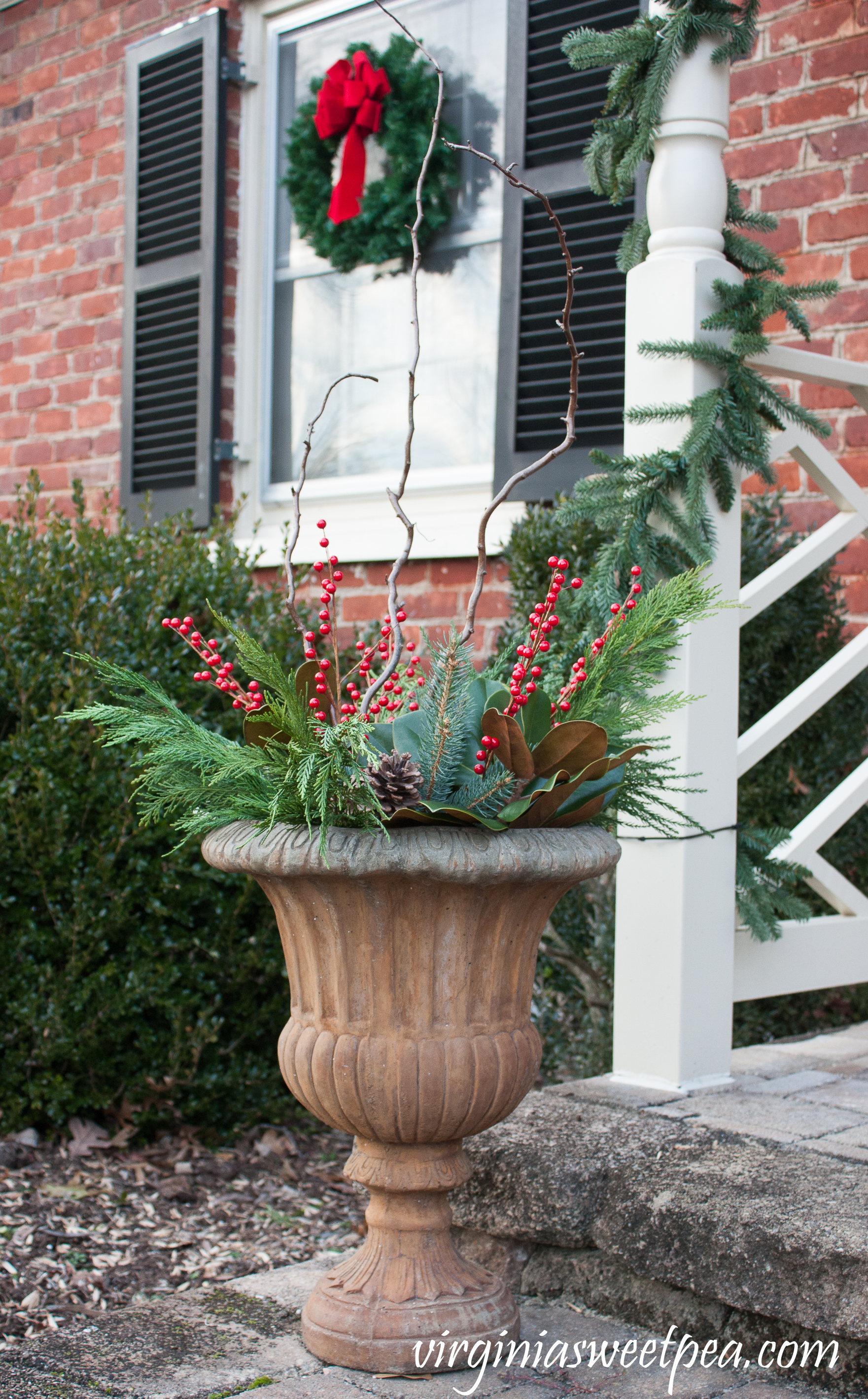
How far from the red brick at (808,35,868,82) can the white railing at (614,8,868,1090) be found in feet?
4.22

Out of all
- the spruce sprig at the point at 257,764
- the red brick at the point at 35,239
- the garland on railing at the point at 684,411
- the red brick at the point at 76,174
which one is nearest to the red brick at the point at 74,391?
the red brick at the point at 35,239

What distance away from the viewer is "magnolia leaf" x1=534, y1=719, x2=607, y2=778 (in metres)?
1.59

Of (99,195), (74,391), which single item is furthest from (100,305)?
(99,195)

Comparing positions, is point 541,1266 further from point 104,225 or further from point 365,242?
point 104,225

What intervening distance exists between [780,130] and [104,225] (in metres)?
2.91

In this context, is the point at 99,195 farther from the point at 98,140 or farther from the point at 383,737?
the point at 383,737

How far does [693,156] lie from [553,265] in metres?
1.47

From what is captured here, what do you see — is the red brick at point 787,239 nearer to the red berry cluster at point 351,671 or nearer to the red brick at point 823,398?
the red brick at point 823,398

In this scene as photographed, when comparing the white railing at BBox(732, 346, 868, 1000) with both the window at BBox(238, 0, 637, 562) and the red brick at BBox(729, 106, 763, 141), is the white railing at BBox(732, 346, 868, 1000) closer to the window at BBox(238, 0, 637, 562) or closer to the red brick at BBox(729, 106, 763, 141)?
the window at BBox(238, 0, 637, 562)

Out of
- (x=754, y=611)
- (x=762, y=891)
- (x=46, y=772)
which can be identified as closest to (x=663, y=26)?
(x=754, y=611)

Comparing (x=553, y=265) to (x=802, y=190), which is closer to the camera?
(x=802, y=190)

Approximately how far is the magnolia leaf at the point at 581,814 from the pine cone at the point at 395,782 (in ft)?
0.77

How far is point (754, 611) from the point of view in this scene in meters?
2.46

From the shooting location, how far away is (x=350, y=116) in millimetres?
4352
